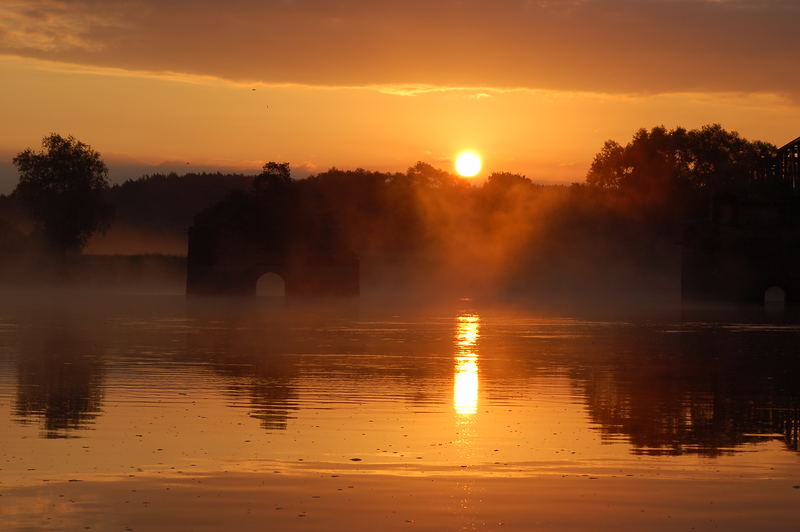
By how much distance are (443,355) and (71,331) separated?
14.7 meters

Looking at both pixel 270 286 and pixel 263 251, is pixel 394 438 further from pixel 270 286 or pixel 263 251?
pixel 270 286

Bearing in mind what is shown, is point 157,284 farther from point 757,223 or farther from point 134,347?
point 134,347

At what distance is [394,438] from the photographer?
587 inches

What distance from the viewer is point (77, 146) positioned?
4250 inches

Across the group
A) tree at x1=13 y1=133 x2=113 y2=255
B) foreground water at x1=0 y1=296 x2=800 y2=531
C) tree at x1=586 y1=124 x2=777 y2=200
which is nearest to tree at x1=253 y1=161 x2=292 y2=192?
tree at x1=13 y1=133 x2=113 y2=255

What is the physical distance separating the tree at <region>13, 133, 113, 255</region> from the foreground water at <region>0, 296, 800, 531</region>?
250ft

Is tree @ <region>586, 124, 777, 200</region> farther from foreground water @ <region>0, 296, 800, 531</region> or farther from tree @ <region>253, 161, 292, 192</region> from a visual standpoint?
foreground water @ <region>0, 296, 800, 531</region>

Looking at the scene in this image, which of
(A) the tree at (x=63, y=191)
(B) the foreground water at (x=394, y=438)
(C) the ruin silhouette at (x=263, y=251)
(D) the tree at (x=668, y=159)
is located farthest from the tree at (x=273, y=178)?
(B) the foreground water at (x=394, y=438)

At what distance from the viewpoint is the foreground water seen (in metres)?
10.4

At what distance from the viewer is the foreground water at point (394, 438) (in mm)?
10445

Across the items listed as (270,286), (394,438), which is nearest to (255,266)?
(270,286)

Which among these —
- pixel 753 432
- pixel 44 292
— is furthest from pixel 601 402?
pixel 44 292

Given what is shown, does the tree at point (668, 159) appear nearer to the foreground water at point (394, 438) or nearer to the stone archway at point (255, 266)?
the stone archway at point (255, 266)

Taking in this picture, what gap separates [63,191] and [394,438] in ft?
316
